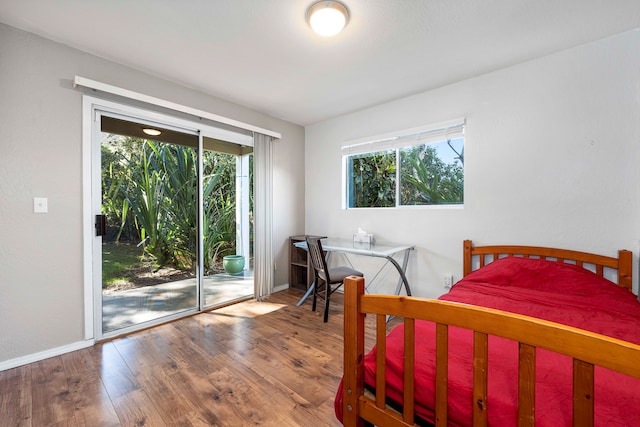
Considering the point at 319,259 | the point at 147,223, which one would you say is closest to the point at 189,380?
the point at 319,259

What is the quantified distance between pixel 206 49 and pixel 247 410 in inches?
100

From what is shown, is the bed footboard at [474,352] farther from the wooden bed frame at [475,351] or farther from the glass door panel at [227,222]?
Answer: the glass door panel at [227,222]

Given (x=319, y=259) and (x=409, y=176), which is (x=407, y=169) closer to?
(x=409, y=176)

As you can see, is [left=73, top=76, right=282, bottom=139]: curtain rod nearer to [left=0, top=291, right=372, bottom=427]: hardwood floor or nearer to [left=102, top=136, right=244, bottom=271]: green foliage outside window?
[left=102, top=136, right=244, bottom=271]: green foliage outside window

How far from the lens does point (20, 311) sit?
193 cm

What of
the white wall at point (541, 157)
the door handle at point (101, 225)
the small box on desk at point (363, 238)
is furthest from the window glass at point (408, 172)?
the door handle at point (101, 225)

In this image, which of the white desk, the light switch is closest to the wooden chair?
the white desk

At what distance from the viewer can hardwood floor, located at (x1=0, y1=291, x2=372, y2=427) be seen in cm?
148

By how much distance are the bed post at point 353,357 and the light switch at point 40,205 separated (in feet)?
7.78

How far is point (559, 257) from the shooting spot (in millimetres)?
2170

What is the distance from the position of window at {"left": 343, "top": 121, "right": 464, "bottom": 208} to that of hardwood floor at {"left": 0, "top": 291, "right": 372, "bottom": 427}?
165cm

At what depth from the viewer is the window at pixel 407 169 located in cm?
280

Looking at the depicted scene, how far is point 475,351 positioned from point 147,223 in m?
2.84

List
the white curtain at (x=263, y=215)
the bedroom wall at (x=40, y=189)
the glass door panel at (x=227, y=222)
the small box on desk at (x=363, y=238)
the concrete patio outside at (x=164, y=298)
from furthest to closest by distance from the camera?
the white curtain at (x=263, y=215), the small box on desk at (x=363, y=238), the glass door panel at (x=227, y=222), the concrete patio outside at (x=164, y=298), the bedroom wall at (x=40, y=189)
